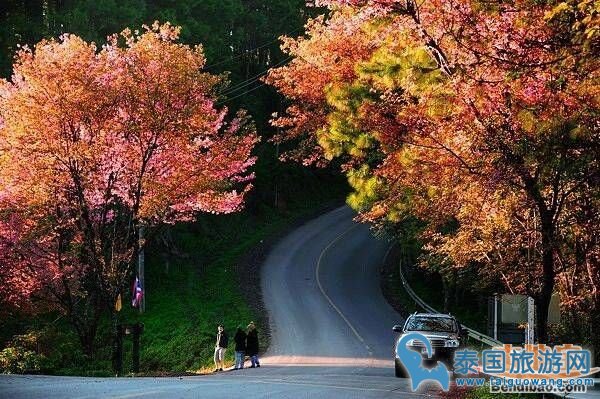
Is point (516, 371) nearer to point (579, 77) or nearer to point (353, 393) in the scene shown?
point (353, 393)

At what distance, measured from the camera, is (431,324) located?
18.8 meters

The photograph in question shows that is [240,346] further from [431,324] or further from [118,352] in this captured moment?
[431,324]

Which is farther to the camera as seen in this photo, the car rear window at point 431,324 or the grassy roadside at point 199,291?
the grassy roadside at point 199,291

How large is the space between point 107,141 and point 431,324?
417 inches

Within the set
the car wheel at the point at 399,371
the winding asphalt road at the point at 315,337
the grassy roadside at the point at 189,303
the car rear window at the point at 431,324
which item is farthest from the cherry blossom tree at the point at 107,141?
the car wheel at the point at 399,371

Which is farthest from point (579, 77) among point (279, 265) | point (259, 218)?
point (259, 218)

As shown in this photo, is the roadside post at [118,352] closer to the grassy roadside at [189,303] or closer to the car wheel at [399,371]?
the grassy roadside at [189,303]

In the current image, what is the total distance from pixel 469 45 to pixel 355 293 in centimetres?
2745

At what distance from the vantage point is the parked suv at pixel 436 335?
1778 centimetres

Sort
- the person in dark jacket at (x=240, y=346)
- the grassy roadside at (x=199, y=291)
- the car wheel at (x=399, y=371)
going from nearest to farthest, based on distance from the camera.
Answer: the car wheel at (x=399, y=371)
the person in dark jacket at (x=240, y=346)
the grassy roadside at (x=199, y=291)

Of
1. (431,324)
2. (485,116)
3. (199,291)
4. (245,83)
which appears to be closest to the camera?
(485,116)

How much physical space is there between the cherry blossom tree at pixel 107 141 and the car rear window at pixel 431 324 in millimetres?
7051

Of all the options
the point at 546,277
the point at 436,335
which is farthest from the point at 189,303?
the point at 546,277

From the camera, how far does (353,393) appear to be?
46.4ft
